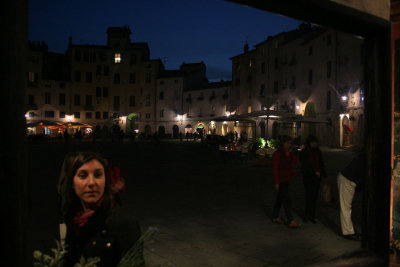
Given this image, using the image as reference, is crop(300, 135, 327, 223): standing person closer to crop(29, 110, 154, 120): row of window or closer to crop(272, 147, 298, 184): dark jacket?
crop(272, 147, 298, 184): dark jacket

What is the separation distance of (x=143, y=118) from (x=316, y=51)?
3014 centimetres

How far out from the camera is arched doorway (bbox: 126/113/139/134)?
54.6m

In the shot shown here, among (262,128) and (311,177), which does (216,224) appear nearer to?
(311,177)

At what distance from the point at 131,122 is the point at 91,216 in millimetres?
54850

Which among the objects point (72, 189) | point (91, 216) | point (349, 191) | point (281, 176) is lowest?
point (349, 191)

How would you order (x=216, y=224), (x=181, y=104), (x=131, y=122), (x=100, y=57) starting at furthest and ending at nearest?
(x=131, y=122) < (x=181, y=104) < (x=100, y=57) < (x=216, y=224)

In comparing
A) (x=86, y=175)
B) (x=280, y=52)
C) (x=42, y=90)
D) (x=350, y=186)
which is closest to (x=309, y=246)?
(x=350, y=186)

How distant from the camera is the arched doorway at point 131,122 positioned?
2149 inches

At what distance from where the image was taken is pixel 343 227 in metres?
4.86

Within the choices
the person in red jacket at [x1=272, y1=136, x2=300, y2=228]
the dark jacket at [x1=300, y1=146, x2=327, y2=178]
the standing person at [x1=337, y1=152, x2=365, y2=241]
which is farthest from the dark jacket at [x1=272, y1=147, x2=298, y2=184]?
the standing person at [x1=337, y1=152, x2=365, y2=241]

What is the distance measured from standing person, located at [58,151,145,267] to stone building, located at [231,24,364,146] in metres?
14.3

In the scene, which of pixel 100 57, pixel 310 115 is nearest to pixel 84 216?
pixel 310 115

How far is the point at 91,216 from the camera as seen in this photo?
186 cm

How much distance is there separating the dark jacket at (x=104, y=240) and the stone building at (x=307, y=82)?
14.4 m
